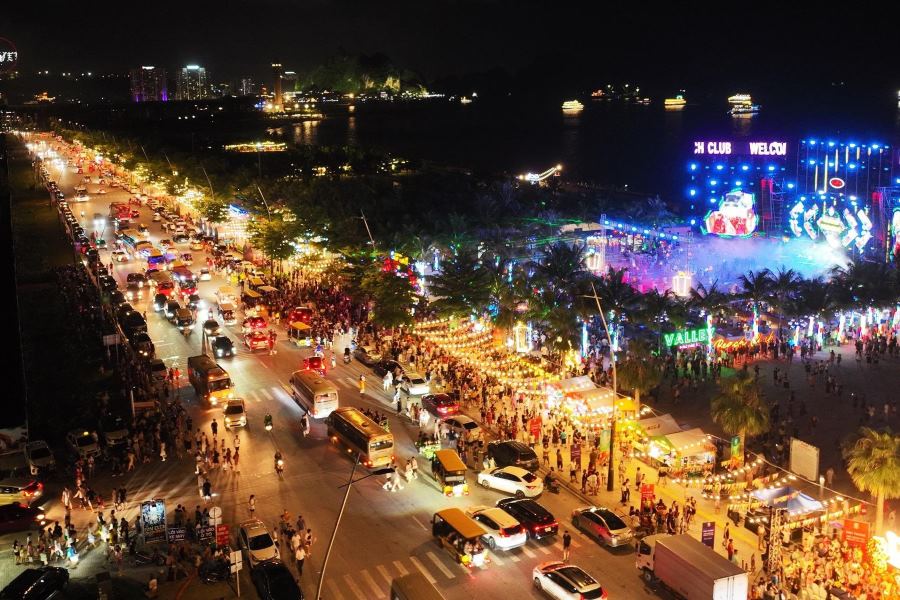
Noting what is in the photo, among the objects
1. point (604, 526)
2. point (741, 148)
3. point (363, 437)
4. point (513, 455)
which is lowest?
point (604, 526)

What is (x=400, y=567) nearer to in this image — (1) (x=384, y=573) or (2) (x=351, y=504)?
(1) (x=384, y=573)

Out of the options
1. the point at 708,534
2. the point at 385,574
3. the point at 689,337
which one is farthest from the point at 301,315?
the point at 708,534

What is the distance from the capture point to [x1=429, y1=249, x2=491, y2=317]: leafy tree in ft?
152

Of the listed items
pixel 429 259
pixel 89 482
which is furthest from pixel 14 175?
pixel 89 482

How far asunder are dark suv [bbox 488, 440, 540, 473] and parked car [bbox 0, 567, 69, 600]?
47.0ft

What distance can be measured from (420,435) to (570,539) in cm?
1013

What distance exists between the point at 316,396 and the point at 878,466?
20404 mm

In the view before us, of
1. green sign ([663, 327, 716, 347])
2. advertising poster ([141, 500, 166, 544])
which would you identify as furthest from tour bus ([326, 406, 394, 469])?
green sign ([663, 327, 716, 347])

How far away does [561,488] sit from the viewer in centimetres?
2938

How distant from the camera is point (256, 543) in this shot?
78.0ft

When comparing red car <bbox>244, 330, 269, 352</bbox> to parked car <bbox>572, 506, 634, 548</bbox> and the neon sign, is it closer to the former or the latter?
parked car <bbox>572, 506, 634, 548</bbox>

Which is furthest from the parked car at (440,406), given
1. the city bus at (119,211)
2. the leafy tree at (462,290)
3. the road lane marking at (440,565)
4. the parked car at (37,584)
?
the city bus at (119,211)

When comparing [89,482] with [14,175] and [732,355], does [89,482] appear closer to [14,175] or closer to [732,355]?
[732,355]

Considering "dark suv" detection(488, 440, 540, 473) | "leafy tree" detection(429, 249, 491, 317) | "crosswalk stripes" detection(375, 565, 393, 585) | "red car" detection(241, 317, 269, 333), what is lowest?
"crosswalk stripes" detection(375, 565, 393, 585)
